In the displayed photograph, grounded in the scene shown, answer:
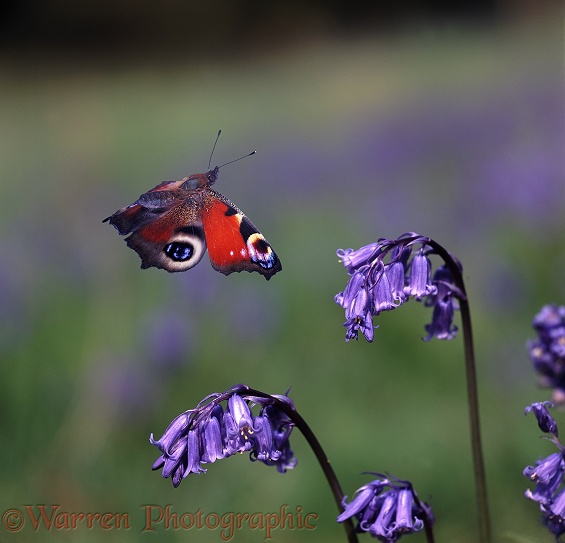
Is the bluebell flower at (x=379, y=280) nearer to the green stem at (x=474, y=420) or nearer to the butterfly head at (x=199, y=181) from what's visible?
the green stem at (x=474, y=420)

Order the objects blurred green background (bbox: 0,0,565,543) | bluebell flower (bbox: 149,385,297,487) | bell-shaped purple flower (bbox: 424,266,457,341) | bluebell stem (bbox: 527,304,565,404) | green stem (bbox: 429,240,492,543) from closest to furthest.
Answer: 1. bluebell flower (bbox: 149,385,297,487)
2. green stem (bbox: 429,240,492,543)
3. bell-shaped purple flower (bbox: 424,266,457,341)
4. bluebell stem (bbox: 527,304,565,404)
5. blurred green background (bbox: 0,0,565,543)

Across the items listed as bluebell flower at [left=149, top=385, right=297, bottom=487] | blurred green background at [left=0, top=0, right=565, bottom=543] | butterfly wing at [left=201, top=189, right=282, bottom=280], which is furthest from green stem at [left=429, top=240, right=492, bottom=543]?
bluebell flower at [left=149, top=385, right=297, bottom=487]

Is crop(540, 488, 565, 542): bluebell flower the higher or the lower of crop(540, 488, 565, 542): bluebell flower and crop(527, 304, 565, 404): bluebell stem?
the lower

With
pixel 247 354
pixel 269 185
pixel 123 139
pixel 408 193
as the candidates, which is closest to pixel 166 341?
pixel 247 354

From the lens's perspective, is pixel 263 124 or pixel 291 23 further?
pixel 291 23

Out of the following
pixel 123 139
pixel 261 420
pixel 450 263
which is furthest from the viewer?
pixel 123 139

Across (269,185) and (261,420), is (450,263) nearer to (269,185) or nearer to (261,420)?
(261,420)

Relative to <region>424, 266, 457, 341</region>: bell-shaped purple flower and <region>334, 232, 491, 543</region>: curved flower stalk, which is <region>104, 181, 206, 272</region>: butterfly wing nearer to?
<region>334, 232, 491, 543</region>: curved flower stalk

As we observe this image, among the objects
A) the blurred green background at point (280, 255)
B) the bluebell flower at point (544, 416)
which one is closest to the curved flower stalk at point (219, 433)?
the bluebell flower at point (544, 416)
